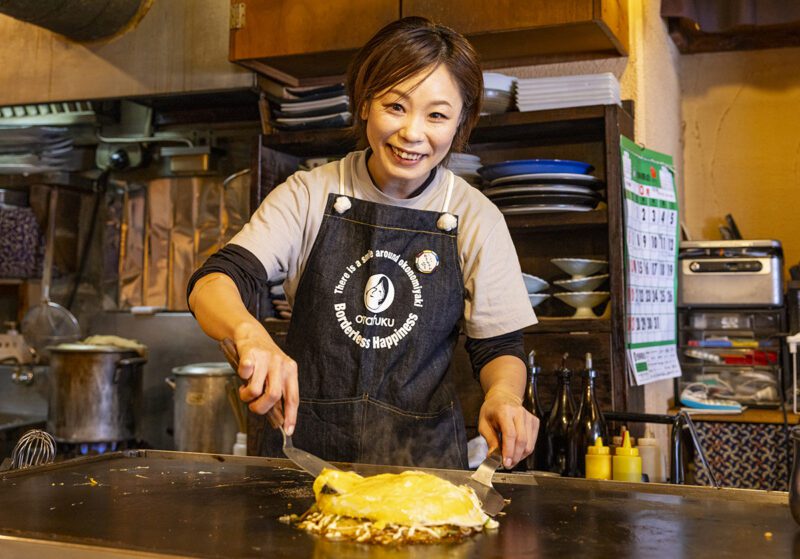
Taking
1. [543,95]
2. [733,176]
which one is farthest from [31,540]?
[733,176]

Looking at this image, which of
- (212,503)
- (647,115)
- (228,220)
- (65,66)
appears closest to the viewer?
(212,503)

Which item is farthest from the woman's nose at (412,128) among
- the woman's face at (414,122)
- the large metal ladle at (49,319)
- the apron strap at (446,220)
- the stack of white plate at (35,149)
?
the large metal ladle at (49,319)

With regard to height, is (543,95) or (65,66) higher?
(65,66)

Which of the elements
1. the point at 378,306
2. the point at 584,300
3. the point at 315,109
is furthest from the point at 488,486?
the point at 315,109

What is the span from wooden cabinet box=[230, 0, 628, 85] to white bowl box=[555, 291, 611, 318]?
89cm

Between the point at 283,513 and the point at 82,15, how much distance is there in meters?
2.88

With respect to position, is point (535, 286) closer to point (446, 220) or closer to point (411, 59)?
point (446, 220)

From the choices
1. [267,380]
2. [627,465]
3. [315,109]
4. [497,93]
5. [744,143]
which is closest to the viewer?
[267,380]

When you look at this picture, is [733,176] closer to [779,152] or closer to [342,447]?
[779,152]

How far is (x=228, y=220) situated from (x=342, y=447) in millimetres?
2541

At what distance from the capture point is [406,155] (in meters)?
1.84

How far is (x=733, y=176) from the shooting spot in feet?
13.4

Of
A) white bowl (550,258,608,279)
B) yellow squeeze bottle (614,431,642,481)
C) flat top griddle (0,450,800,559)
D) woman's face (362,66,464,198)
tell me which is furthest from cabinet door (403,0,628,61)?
flat top griddle (0,450,800,559)

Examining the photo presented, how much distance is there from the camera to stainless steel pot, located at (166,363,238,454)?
3822 mm
